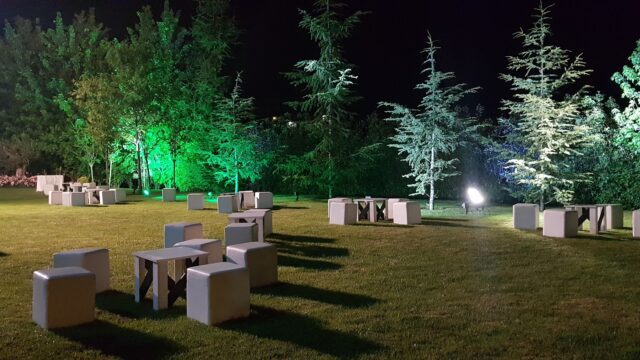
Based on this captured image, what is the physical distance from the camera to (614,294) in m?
7.04

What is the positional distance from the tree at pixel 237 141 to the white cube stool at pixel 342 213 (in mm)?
10529

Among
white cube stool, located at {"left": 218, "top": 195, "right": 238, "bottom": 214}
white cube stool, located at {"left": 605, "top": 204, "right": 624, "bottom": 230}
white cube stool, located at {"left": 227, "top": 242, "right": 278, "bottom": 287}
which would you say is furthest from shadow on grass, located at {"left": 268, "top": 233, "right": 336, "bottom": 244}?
white cube stool, located at {"left": 605, "top": 204, "right": 624, "bottom": 230}

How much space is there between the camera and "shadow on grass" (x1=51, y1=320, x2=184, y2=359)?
507 centimetres

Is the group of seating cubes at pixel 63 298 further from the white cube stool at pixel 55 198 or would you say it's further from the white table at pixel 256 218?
the white cube stool at pixel 55 198

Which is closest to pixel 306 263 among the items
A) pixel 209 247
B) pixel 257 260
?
pixel 209 247

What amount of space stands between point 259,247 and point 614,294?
4.31m

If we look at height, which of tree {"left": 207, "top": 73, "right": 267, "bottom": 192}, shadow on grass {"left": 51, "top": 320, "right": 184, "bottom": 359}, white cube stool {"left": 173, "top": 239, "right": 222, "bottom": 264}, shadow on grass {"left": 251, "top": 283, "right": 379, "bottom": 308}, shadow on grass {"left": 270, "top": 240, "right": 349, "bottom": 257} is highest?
tree {"left": 207, "top": 73, "right": 267, "bottom": 192}

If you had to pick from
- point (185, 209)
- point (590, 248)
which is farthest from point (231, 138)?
point (590, 248)

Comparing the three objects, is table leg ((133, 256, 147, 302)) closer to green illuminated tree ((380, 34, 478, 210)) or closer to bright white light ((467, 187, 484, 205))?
green illuminated tree ((380, 34, 478, 210))

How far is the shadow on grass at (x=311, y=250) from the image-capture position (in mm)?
9805

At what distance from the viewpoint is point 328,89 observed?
861 inches

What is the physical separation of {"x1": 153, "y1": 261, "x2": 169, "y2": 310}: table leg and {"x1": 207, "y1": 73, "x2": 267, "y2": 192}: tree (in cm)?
1745

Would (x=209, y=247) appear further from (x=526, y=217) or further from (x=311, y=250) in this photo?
(x=526, y=217)

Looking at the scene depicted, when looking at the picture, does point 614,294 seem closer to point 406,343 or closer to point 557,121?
point 406,343
